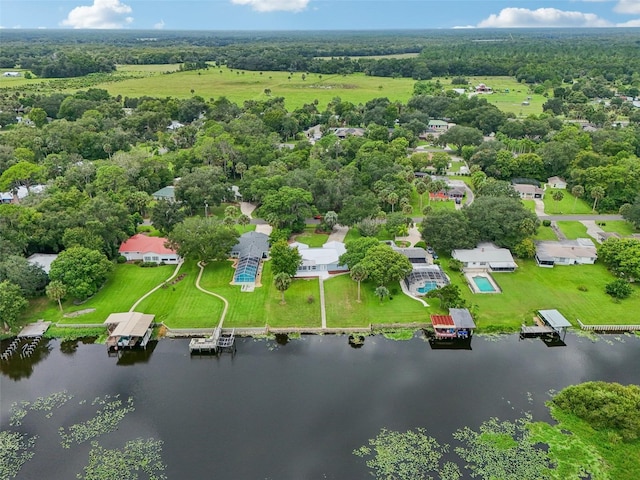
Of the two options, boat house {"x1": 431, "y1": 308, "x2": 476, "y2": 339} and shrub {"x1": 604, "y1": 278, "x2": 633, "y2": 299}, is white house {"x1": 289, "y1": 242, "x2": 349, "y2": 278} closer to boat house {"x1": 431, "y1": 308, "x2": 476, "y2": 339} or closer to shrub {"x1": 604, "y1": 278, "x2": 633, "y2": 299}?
boat house {"x1": 431, "y1": 308, "x2": 476, "y2": 339}

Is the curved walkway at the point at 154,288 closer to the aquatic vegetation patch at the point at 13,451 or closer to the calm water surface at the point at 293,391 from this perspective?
the calm water surface at the point at 293,391

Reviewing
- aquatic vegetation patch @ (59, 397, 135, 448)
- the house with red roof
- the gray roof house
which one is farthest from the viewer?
the house with red roof

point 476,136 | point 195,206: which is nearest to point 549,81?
point 476,136

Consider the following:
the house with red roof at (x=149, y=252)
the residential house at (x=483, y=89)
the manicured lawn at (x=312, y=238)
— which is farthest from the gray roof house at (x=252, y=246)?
the residential house at (x=483, y=89)

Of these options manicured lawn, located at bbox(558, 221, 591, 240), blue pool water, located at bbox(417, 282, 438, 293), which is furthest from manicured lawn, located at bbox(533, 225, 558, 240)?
blue pool water, located at bbox(417, 282, 438, 293)

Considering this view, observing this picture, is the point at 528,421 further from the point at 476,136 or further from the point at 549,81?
the point at 549,81

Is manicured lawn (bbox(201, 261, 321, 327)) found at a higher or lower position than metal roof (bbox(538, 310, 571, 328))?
lower
